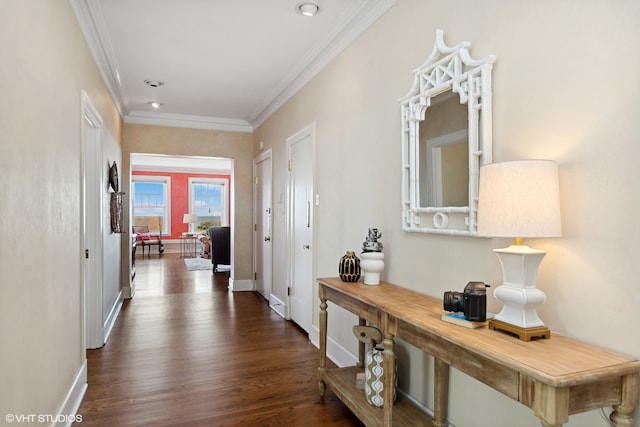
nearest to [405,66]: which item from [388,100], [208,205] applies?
[388,100]

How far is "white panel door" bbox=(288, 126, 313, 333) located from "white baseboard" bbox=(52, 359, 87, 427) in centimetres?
195

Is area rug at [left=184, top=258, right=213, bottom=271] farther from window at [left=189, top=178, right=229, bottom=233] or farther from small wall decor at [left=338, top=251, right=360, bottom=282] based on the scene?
small wall decor at [left=338, top=251, right=360, bottom=282]

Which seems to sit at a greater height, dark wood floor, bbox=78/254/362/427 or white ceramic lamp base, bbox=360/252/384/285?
white ceramic lamp base, bbox=360/252/384/285

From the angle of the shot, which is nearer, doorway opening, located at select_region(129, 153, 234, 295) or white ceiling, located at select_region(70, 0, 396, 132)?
white ceiling, located at select_region(70, 0, 396, 132)

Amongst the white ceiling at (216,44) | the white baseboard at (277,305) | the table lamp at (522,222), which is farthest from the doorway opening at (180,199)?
the table lamp at (522,222)

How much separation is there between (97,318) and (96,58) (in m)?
2.24

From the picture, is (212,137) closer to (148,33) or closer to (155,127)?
(155,127)

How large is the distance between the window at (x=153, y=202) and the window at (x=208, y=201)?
2.35ft

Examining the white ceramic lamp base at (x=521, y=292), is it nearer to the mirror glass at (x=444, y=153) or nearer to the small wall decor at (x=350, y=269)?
the mirror glass at (x=444, y=153)

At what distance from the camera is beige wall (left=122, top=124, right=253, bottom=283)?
19.2ft

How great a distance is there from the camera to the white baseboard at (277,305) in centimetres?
473

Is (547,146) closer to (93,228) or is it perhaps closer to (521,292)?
(521,292)

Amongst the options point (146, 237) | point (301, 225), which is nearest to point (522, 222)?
point (301, 225)

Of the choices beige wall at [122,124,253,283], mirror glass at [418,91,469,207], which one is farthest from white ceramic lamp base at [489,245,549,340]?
beige wall at [122,124,253,283]
